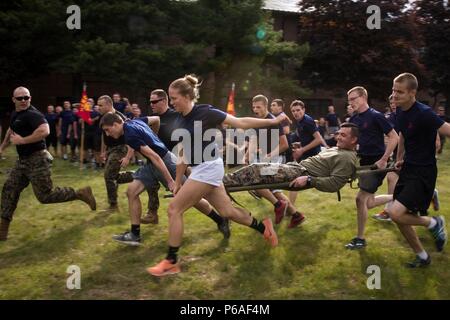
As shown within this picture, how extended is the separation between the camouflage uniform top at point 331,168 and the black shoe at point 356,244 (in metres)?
0.84

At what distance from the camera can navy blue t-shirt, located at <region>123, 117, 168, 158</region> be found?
18.4ft

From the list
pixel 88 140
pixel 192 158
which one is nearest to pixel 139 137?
pixel 192 158

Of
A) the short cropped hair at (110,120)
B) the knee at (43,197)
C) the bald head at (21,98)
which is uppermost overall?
the bald head at (21,98)

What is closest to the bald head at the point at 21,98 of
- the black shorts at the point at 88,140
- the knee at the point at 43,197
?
the knee at the point at 43,197

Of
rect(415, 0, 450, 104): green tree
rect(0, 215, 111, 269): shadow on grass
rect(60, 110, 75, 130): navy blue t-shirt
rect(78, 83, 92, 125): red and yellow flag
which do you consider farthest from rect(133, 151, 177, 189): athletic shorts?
rect(415, 0, 450, 104): green tree

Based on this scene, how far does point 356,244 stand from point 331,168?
3.35ft

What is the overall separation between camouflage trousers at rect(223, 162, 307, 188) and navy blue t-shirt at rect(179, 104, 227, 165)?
779mm

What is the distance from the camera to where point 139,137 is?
572 centimetres

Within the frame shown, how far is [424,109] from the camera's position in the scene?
4.79m

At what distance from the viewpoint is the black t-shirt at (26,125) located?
6.16 meters

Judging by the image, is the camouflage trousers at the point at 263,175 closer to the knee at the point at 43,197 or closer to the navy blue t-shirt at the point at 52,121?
the knee at the point at 43,197

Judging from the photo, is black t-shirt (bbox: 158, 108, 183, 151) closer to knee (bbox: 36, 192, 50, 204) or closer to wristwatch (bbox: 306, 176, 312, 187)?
knee (bbox: 36, 192, 50, 204)

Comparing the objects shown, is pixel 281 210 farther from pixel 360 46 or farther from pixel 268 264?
pixel 360 46
